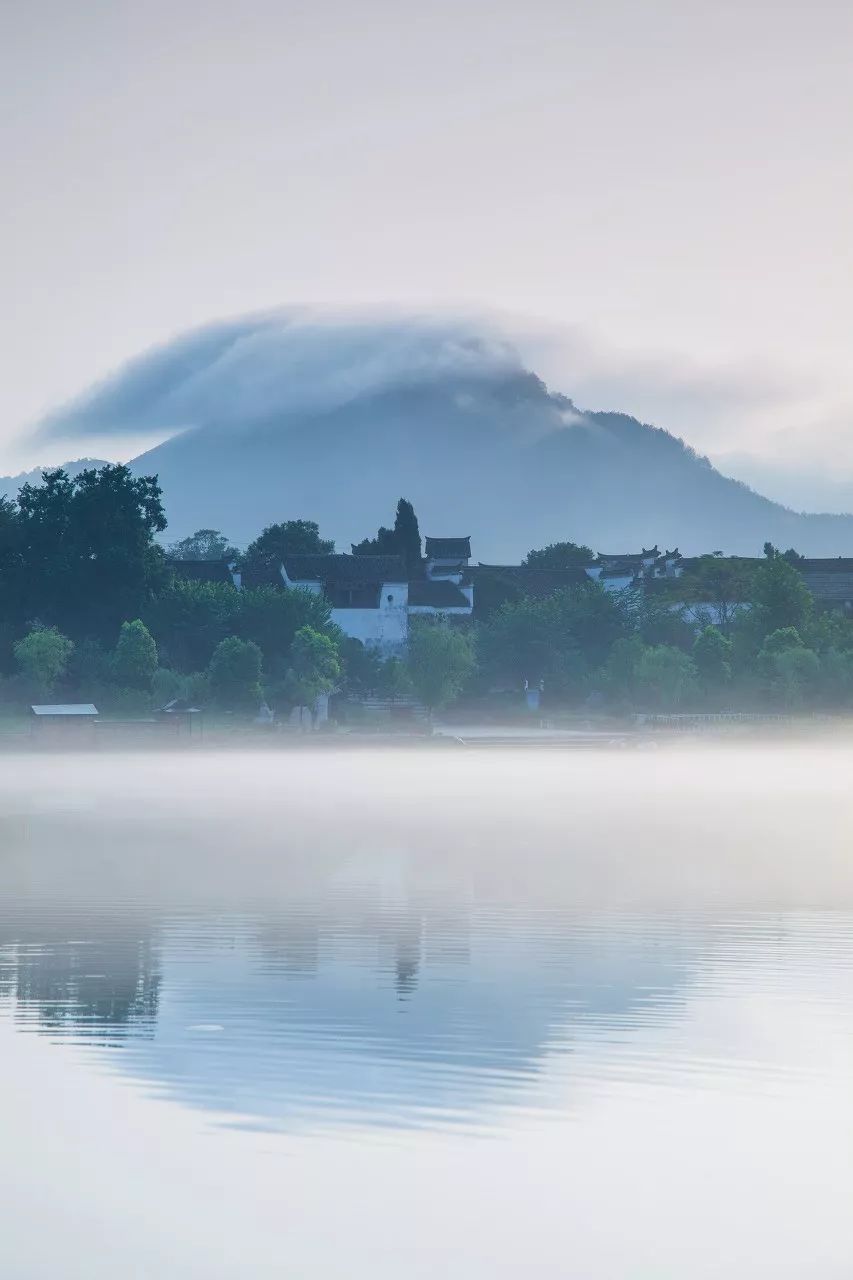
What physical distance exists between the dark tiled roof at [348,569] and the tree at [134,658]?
3738cm

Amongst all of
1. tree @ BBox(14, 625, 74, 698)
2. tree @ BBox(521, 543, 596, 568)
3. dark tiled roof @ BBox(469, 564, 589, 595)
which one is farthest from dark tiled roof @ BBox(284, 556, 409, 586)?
tree @ BBox(521, 543, 596, 568)

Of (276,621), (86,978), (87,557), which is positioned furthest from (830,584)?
(86,978)

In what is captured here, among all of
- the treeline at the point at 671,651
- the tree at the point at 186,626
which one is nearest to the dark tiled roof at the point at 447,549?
the treeline at the point at 671,651

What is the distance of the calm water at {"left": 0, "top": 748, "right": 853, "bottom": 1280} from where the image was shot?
35.5 feet

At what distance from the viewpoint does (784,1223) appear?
36.5 feet

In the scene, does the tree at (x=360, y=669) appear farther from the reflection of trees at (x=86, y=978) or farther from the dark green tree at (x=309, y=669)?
the reflection of trees at (x=86, y=978)

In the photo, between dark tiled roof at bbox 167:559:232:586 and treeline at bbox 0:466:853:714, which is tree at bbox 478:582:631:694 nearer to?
treeline at bbox 0:466:853:714

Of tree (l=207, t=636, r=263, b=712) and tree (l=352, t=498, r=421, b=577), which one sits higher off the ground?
tree (l=352, t=498, r=421, b=577)

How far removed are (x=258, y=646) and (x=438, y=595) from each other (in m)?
37.5

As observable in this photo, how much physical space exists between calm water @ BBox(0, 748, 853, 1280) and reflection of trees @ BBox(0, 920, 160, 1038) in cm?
6

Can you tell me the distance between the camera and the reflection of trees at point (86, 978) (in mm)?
16234

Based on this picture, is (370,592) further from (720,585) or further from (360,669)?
(720,585)

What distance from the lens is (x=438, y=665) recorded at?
10031 cm

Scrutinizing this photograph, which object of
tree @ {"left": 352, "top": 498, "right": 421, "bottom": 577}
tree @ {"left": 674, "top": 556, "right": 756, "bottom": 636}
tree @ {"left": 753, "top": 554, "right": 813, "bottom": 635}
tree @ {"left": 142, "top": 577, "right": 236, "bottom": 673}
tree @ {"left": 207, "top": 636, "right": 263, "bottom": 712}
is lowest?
tree @ {"left": 207, "top": 636, "right": 263, "bottom": 712}
